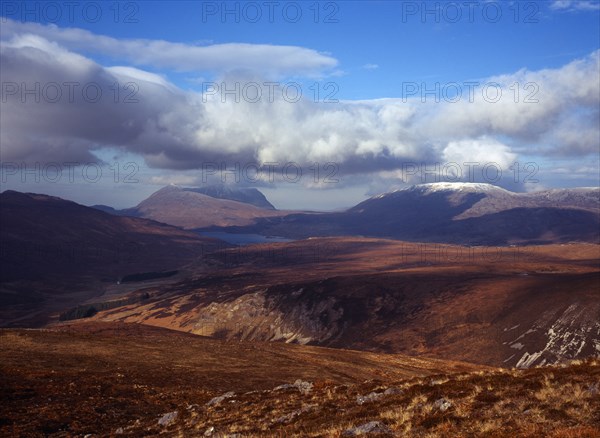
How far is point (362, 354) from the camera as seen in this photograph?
60.5 meters

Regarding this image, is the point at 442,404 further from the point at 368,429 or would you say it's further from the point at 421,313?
the point at 421,313

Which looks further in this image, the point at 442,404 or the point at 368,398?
the point at 368,398

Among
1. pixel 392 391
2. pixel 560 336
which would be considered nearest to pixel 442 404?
pixel 392 391

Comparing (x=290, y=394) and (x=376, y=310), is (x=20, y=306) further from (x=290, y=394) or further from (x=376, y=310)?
(x=290, y=394)

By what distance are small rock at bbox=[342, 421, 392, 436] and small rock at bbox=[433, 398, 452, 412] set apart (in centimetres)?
267

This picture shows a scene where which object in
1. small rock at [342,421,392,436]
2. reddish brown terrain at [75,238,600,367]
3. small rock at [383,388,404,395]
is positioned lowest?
reddish brown terrain at [75,238,600,367]

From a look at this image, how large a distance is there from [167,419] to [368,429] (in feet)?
41.1

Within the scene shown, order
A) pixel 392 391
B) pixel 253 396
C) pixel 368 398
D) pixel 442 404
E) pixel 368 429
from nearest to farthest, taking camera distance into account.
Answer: pixel 368 429
pixel 442 404
pixel 368 398
pixel 392 391
pixel 253 396

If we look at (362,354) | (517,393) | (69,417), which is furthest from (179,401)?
(362,354)

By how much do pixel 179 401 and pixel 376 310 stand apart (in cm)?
9498

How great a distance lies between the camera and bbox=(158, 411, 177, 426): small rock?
24703 mm

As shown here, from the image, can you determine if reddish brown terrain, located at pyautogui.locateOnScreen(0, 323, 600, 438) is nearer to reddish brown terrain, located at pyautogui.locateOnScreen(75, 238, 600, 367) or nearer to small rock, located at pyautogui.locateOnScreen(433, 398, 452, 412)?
small rock, located at pyautogui.locateOnScreen(433, 398, 452, 412)

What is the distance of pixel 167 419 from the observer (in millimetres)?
Answer: 25141

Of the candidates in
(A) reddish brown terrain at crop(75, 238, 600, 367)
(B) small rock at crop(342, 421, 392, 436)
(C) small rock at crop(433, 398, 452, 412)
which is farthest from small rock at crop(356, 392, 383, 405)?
(A) reddish brown terrain at crop(75, 238, 600, 367)
